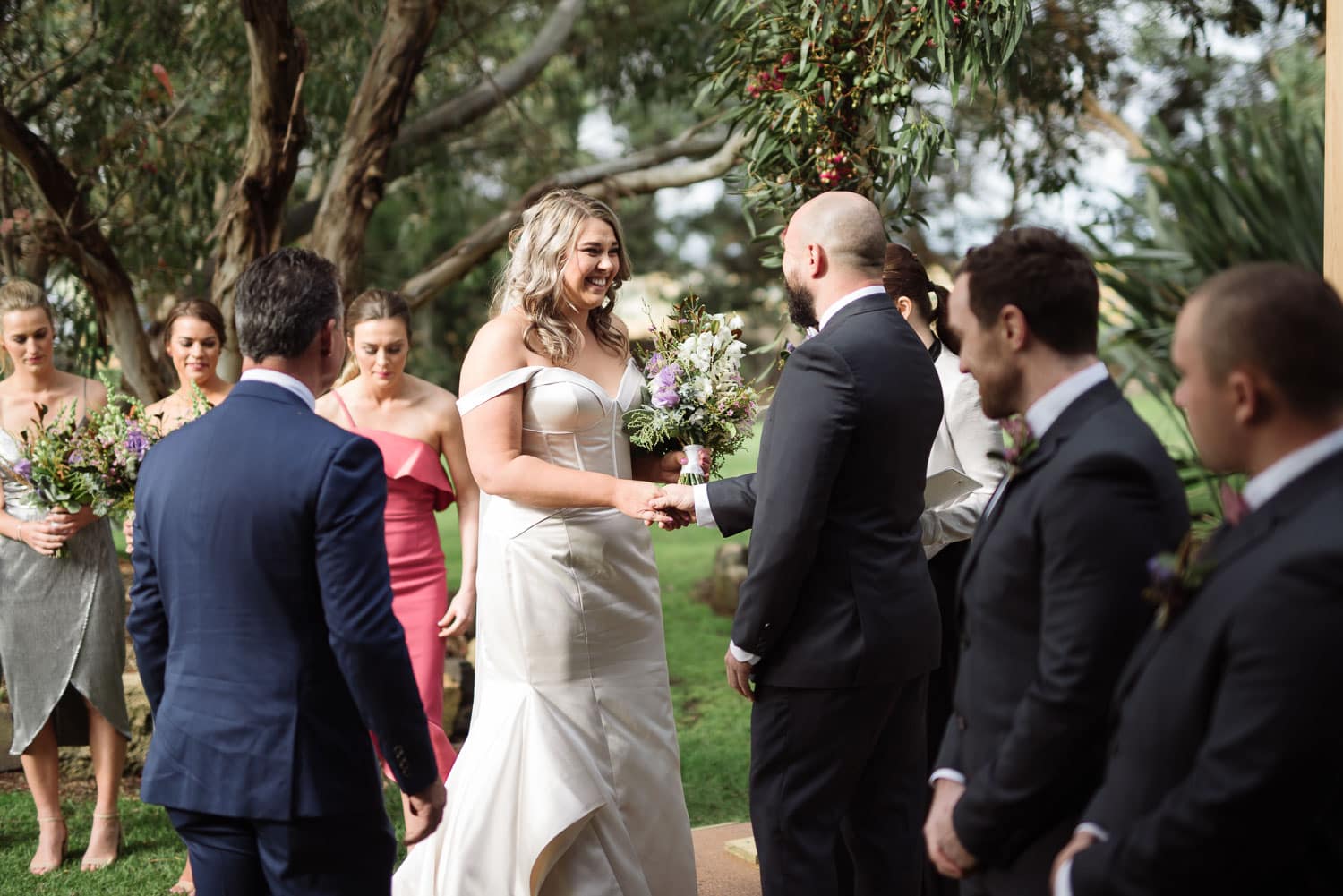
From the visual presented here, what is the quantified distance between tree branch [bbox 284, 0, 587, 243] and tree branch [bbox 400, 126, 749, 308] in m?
1.29

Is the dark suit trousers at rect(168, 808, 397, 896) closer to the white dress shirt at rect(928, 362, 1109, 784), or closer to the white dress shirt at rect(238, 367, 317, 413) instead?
the white dress shirt at rect(238, 367, 317, 413)

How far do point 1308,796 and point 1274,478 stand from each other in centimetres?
42

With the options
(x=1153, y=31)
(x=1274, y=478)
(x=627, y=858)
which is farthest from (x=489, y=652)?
(x=1153, y=31)

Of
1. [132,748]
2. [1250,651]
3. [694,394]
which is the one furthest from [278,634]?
[132,748]

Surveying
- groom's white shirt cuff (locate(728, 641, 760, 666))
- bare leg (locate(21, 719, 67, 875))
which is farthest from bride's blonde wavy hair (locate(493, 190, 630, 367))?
bare leg (locate(21, 719, 67, 875))

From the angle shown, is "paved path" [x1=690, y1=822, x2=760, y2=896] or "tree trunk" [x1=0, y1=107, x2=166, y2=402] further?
"tree trunk" [x1=0, y1=107, x2=166, y2=402]

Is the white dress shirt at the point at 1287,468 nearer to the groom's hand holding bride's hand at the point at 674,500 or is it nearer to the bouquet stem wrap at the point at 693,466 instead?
the groom's hand holding bride's hand at the point at 674,500

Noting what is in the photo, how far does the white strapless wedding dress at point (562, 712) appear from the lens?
13.3 feet

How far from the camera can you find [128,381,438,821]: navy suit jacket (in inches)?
102

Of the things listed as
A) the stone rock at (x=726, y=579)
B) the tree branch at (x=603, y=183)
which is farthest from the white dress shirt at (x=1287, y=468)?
the stone rock at (x=726, y=579)

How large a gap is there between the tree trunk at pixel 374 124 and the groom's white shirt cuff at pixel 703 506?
18.5 feet

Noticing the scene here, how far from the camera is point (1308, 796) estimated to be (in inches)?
65.4

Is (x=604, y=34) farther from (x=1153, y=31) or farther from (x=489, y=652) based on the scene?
(x=489, y=652)

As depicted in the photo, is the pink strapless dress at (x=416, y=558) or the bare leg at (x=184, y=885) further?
the pink strapless dress at (x=416, y=558)
